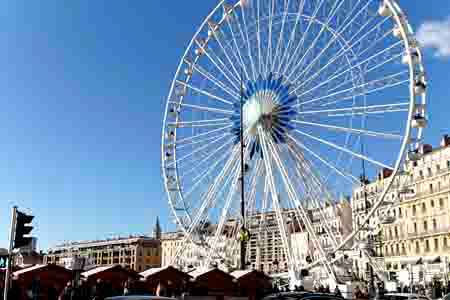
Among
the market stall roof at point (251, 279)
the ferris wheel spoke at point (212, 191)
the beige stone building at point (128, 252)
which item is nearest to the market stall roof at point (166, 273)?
the market stall roof at point (251, 279)

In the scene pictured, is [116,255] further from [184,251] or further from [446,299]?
[446,299]

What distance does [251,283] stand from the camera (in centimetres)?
2925

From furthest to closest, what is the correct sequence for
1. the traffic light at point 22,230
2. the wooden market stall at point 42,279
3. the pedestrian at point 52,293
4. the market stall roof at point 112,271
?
the market stall roof at point 112,271 < the pedestrian at point 52,293 < the wooden market stall at point 42,279 < the traffic light at point 22,230

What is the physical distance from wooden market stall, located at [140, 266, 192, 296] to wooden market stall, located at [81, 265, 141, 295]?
27.1 inches

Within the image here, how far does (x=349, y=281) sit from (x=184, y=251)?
17.1 meters

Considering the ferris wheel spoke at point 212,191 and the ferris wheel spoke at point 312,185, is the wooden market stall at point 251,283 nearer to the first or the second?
the ferris wheel spoke at point 312,185

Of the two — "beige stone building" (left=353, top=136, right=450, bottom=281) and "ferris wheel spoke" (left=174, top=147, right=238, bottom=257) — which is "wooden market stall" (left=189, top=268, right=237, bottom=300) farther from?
"beige stone building" (left=353, top=136, right=450, bottom=281)

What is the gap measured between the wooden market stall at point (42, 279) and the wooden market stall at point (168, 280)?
3955 mm

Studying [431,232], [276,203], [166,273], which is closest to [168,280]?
[166,273]

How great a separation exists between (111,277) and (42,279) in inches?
135

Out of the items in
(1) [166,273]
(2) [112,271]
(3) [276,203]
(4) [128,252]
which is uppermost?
(3) [276,203]

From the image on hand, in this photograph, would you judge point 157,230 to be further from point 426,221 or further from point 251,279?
point 251,279

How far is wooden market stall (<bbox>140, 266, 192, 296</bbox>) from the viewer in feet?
92.5

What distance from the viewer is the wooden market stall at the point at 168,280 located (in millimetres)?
28203
